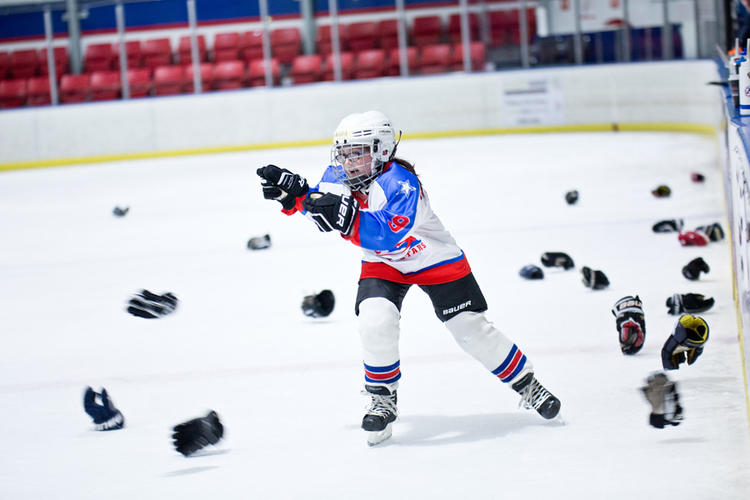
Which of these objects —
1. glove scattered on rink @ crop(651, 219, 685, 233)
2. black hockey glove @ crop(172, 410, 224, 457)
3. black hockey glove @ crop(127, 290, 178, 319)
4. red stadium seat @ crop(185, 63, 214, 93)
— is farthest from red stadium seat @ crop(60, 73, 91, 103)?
black hockey glove @ crop(172, 410, 224, 457)

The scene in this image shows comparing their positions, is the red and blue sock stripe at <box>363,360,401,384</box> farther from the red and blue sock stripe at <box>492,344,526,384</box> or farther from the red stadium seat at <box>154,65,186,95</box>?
the red stadium seat at <box>154,65,186,95</box>

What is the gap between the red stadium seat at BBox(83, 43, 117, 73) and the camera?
1633cm

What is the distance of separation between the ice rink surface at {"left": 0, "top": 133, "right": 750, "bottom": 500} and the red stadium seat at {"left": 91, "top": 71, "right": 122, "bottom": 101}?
6.59 metres

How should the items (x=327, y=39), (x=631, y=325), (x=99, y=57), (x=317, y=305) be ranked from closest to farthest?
(x=631, y=325) → (x=317, y=305) → (x=327, y=39) → (x=99, y=57)

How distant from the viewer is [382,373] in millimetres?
3018

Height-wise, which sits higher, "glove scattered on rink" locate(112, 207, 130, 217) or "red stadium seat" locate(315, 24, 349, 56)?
"red stadium seat" locate(315, 24, 349, 56)

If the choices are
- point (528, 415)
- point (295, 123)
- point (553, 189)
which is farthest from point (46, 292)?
point (295, 123)

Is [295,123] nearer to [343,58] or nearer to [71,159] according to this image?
[343,58]

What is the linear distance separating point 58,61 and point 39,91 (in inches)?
42.9

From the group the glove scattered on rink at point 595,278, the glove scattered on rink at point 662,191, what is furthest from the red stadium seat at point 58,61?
the glove scattered on rink at point 595,278

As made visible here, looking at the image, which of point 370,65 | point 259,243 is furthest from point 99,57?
point 259,243

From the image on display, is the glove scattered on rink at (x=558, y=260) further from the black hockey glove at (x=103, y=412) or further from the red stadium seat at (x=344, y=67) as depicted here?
the red stadium seat at (x=344, y=67)

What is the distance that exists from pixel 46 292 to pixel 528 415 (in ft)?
11.9

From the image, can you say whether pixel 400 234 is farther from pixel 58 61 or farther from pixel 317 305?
pixel 58 61
